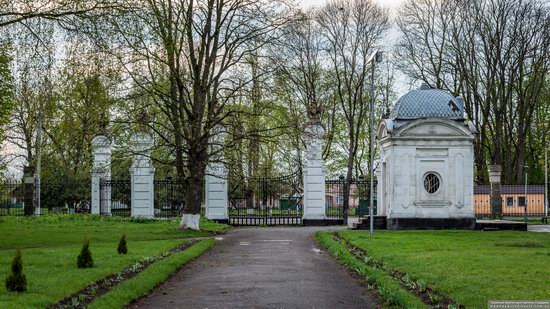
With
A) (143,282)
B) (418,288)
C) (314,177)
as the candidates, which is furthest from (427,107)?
(143,282)

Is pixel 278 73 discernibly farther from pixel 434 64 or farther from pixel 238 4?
pixel 434 64

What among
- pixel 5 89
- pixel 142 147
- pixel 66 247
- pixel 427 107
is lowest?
pixel 66 247

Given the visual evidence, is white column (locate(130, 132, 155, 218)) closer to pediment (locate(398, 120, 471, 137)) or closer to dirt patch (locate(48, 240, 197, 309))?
pediment (locate(398, 120, 471, 137))

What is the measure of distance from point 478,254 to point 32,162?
38.2 m

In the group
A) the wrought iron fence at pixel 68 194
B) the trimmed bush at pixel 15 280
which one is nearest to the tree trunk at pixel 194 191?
the wrought iron fence at pixel 68 194

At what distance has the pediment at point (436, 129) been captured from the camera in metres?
30.5

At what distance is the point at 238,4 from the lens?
29875 mm

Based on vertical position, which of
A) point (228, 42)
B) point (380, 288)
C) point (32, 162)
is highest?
point (228, 42)

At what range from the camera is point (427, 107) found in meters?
31.3

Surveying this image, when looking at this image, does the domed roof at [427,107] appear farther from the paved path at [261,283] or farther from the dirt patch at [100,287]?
the dirt patch at [100,287]

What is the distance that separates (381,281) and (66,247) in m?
10.5

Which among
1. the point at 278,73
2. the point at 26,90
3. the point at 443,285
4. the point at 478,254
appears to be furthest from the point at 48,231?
the point at 443,285

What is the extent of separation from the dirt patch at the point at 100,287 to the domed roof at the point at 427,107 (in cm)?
1629

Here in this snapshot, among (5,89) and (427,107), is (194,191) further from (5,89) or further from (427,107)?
(427,107)
